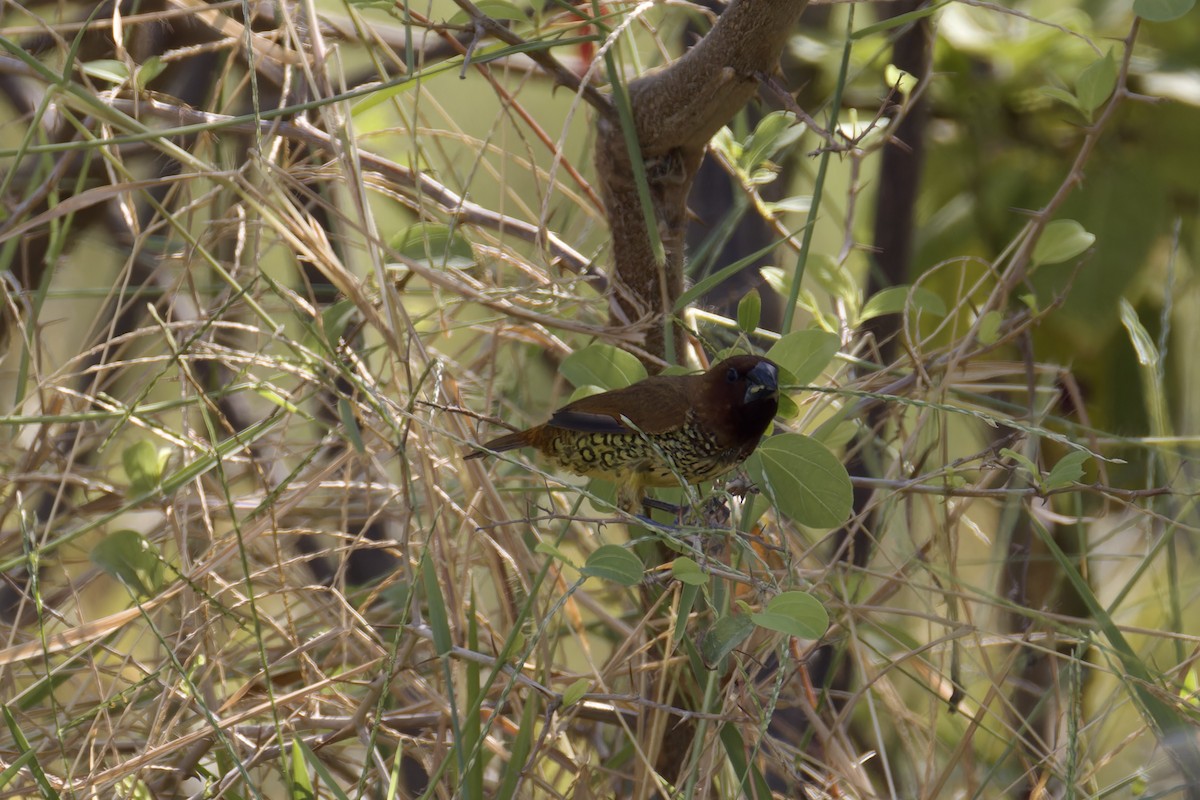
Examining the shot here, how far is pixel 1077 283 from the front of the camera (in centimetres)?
238

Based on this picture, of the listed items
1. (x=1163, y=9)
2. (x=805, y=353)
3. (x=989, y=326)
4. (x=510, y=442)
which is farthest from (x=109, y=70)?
(x=1163, y=9)

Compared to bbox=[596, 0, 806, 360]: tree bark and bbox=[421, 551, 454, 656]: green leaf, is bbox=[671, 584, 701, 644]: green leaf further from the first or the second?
bbox=[596, 0, 806, 360]: tree bark

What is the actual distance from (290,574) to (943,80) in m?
1.94

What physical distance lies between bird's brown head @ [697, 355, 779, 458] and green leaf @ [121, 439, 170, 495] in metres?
0.86

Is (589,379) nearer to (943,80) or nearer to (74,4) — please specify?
(943,80)

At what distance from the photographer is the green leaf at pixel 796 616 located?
1108 mm

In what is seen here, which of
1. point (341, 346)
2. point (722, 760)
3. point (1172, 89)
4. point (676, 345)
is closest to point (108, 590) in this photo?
point (341, 346)

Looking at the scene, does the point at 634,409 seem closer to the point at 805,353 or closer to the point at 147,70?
the point at 805,353

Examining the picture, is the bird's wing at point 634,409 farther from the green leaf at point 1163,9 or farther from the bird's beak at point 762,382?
the green leaf at point 1163,9

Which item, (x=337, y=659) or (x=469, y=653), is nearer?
(x=469, y=653)

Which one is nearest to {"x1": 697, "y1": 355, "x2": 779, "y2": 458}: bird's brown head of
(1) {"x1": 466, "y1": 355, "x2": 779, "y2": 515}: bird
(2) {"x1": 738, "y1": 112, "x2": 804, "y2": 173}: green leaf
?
(1) {"x1": 466, "y1": 355, "x2": 779, "y2": 515}: bird

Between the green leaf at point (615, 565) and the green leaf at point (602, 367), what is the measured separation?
411 millimetres

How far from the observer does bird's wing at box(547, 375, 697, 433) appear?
174cm

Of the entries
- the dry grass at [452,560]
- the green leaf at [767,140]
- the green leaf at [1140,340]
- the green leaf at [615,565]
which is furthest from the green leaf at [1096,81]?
the green leaf at [615,565]
